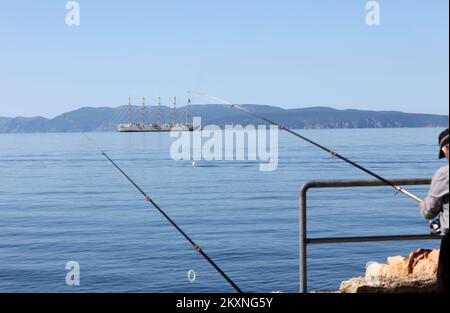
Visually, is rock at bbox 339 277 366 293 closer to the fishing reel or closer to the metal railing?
the metal railing

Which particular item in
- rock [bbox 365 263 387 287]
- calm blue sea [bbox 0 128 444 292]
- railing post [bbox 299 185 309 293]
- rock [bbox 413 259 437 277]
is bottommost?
calm blue sea [bbox 0 128 444 292]

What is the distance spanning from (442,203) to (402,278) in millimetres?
3294

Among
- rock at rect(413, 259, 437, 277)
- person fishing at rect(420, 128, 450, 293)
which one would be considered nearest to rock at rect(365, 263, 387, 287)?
rock at rect(413, 259, 437, 277)

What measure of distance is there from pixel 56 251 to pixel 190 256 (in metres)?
4.51

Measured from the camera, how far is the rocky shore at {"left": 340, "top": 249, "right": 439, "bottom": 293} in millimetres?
7785

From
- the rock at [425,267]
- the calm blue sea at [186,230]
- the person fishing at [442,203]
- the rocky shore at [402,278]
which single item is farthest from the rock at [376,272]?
the calm blue sea at [186,230]

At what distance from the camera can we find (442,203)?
195 inches

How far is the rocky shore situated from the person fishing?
8.37 feet

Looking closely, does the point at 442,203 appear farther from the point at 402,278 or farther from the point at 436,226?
the point at 402,278

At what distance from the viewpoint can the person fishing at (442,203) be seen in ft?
15.9

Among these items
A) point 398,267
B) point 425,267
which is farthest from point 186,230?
point 425,267
